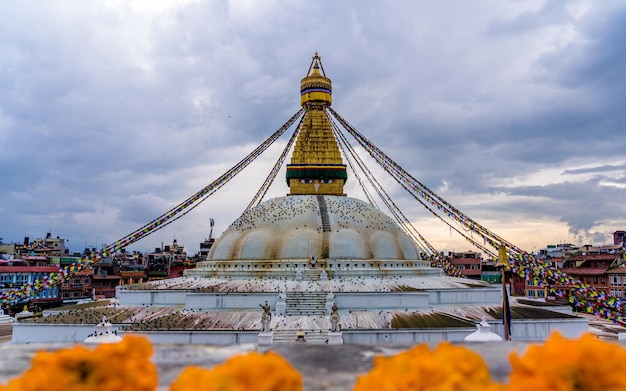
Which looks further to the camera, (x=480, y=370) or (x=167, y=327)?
(x=167, y=327)

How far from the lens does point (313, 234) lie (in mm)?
21234

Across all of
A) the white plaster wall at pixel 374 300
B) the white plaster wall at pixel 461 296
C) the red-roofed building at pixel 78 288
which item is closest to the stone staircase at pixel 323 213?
the white plaster wall at pixel 374 300

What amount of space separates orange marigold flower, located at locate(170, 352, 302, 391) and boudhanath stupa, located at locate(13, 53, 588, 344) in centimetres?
1062

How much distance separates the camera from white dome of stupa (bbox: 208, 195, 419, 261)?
68.2 feet

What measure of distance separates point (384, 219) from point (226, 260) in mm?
8068

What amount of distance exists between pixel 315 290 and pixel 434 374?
15.5 meters

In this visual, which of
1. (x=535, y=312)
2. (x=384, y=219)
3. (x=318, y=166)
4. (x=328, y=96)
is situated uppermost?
(x=328, y=96)

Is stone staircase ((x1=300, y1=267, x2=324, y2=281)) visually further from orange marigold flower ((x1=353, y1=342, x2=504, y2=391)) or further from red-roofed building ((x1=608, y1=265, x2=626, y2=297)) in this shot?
red-roofed building ((x1=608, y1=265, x2=626, y2=297))

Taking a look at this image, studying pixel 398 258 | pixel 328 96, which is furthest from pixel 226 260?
pixel 328 96

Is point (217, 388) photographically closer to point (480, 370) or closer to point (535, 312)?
point (480, 370)

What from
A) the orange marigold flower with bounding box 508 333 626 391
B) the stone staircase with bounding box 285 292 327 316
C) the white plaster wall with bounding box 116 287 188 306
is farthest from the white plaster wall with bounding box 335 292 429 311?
the orange marigold flower with bounding box 508 333 626 391

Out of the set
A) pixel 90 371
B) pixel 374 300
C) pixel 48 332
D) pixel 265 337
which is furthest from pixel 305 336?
pixel 90 371

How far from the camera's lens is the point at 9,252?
4878cm

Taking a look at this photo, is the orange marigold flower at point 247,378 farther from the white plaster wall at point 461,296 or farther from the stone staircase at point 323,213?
the stone staircase at point 323,213
